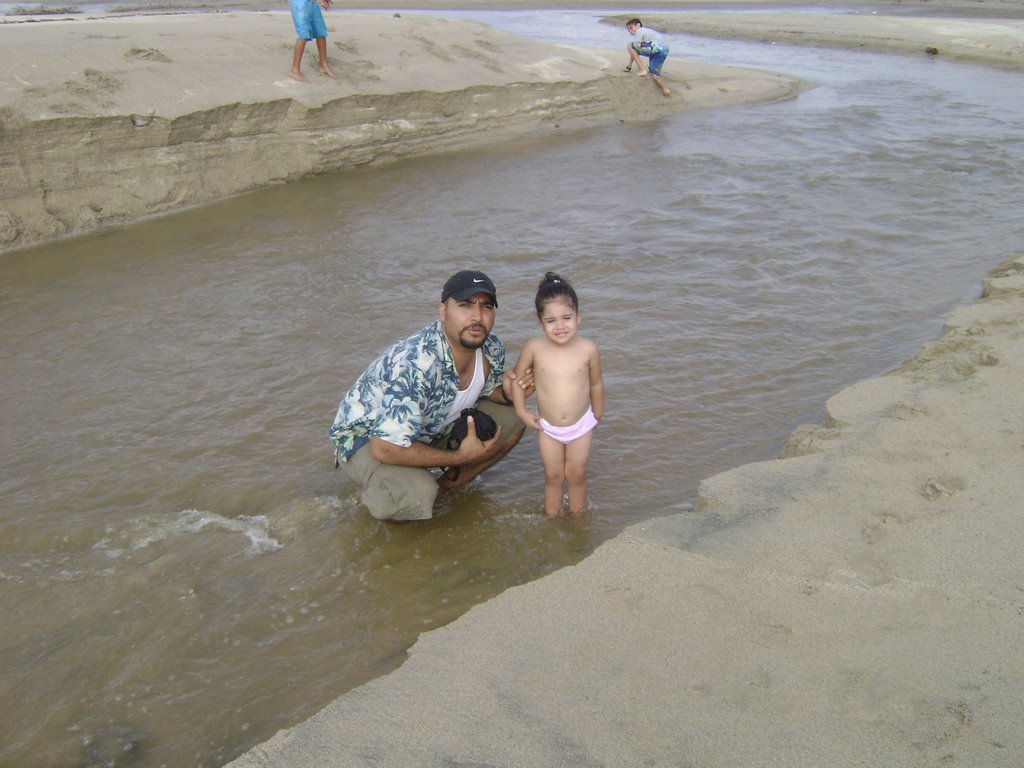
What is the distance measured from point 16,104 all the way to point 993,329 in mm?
7582

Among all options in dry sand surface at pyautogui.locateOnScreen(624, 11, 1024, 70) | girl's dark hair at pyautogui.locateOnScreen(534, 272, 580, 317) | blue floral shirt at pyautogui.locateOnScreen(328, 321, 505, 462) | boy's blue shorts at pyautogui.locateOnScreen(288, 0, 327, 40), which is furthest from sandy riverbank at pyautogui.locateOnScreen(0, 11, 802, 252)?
dry sand surface at pyautogui.locateOnScreen(624, 11, 1024, 70)

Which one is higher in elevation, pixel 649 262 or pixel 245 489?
pixel 649 262

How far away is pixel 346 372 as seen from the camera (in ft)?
18.2

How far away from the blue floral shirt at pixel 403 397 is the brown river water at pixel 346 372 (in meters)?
0.45

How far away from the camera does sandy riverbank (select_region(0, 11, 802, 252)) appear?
755cm

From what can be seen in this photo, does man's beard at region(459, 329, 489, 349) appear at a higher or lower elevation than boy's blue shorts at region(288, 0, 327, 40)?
lower

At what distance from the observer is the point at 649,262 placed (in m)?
7.23

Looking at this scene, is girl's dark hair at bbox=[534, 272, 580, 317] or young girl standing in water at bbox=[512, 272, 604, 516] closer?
girl's dark hair at bbox=[534, 272, 580, 317]

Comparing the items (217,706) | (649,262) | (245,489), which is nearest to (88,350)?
(245,489)

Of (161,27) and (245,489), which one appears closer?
(245,489)

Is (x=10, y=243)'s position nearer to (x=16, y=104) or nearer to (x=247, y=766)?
(x=16, y=104)

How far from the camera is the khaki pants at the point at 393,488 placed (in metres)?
3.82

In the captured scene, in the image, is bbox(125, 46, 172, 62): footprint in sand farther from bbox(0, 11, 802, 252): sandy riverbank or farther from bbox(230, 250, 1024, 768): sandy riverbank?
bbox(230, 250, 1024, 768): sandy riverbank

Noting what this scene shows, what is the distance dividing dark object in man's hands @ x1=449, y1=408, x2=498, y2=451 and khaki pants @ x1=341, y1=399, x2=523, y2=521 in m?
0.19
